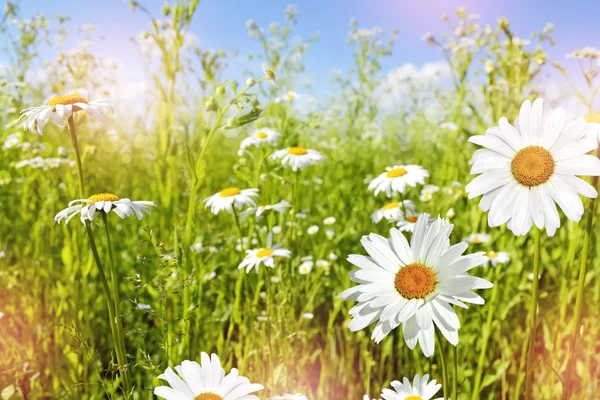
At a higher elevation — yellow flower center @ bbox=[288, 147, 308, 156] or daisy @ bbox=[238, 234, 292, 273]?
yellow flower center @ bbox=[288, 147, 308, 156]

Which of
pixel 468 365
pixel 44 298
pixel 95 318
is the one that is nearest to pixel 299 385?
pixel 468 365

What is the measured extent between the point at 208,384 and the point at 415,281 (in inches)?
16.5

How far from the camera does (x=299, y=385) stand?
1676 mm

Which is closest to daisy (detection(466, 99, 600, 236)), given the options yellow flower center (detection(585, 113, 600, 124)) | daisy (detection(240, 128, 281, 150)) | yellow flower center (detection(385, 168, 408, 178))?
yellow flower center (detection(585, 113, 600, 124))

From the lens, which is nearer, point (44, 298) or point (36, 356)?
point (36, 356)

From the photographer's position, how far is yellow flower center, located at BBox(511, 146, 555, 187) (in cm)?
88

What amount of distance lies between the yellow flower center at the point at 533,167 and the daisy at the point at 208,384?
60 centimetres

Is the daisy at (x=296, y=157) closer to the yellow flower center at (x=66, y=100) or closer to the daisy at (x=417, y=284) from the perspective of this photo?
the yellow flower center at (x=66, y=100)

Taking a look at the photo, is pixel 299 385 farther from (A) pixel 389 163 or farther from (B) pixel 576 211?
(A) pixel 389 163

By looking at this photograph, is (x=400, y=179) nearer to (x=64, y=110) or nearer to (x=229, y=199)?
(x=229, y=199)

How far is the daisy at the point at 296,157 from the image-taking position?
2.14 meters

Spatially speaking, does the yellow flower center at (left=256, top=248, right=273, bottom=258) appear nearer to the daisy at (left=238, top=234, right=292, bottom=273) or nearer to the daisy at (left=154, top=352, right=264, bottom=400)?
the daisy at (left=238, top=234, right=292, bottom=273)

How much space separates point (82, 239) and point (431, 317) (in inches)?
69.8

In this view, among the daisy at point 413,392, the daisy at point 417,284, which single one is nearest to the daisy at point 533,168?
the daisy at point 417,284
